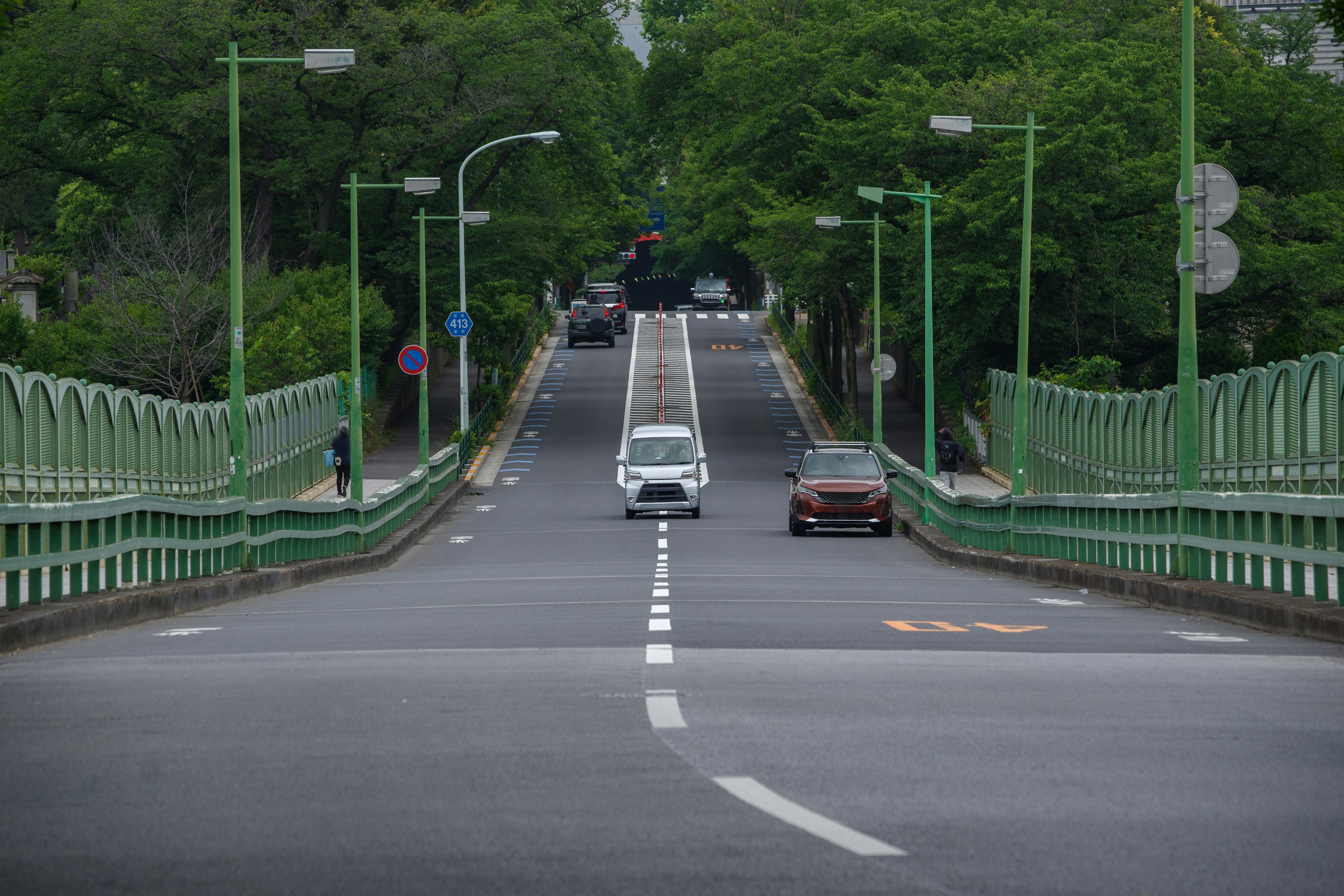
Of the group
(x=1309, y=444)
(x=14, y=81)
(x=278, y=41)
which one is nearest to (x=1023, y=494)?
(x=1309, y=444)

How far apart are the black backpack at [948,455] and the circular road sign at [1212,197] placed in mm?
27113

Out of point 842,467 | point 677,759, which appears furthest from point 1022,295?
point 677,759

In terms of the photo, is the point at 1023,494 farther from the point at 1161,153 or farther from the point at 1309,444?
the point at 1161,153

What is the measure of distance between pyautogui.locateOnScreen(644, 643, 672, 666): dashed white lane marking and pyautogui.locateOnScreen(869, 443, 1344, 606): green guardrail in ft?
19.3

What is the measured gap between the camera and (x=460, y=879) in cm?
512

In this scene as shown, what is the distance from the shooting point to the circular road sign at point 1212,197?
1995 cm

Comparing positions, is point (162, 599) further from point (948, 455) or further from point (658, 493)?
point (948, 455)

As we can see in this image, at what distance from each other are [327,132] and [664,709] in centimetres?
5471

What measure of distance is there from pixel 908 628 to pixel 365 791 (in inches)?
332

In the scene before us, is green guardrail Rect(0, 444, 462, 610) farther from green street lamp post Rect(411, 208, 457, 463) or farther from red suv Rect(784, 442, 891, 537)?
green street lamp post Rect(411, 208, 457, 463)

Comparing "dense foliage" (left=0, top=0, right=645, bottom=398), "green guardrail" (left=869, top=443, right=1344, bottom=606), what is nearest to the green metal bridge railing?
"green guardrail" (left=869, top=443, right=1344, bottom=606)

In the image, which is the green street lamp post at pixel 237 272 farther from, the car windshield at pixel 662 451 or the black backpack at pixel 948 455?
the black backpack at pixel 948 455

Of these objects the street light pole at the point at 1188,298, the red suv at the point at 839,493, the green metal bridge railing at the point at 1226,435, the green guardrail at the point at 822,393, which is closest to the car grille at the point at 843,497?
the red suv at the point at 839,493

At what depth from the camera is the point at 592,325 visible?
94562 mm
